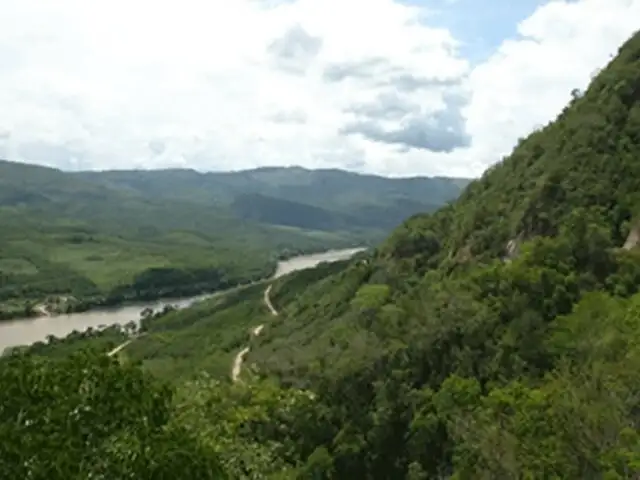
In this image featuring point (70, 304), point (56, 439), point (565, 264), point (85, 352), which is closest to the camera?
point (56, 439)

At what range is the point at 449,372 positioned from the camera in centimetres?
5253

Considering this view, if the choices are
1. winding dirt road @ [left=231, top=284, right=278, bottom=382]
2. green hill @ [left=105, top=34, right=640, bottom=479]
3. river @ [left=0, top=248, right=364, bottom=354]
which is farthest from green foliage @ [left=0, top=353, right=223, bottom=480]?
river @ [left=0, top=248, right=364, bottom=354]

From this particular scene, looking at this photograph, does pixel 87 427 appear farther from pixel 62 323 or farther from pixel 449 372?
pixel 62 323

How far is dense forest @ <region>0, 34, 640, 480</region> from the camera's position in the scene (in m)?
16.8

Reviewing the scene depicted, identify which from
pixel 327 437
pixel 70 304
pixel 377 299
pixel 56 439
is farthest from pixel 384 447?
pixel 70 304

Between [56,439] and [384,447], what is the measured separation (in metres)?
36.5

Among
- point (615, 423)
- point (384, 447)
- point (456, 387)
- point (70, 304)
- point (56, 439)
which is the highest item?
point (56, 439)

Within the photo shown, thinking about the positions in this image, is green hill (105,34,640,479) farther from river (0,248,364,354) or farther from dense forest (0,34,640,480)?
river (0,248,364,354)

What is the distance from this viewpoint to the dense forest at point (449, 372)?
1675 cm

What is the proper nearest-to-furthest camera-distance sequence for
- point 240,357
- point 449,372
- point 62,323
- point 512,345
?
1. point 512,345
2. point 449,372
3. point 240,357
4. point 62,323

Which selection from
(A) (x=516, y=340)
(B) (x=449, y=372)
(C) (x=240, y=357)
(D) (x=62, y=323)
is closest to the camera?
(A) (x=516, y=340)

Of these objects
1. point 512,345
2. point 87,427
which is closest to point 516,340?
point 512,345

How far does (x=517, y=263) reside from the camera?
183 feet

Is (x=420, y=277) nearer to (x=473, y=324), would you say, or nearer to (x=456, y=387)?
(x=473, y=324)
